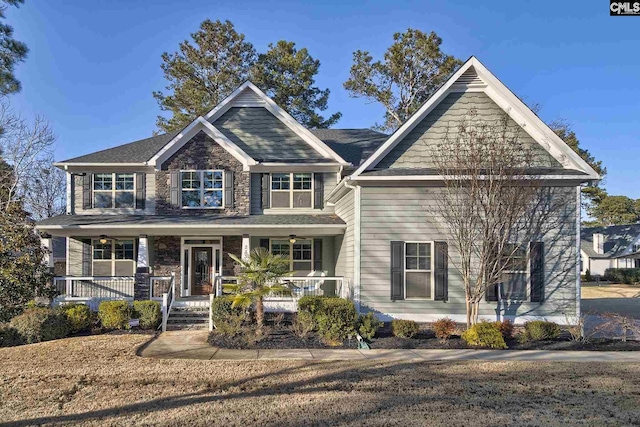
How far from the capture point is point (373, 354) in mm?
A: 10008

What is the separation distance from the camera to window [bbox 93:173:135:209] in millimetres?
16719

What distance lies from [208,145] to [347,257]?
6.64 metres

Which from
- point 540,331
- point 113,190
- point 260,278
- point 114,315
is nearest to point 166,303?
point 114,315

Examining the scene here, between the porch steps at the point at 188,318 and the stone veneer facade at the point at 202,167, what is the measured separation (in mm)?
3635

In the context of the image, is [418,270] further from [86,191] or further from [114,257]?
[86,191]

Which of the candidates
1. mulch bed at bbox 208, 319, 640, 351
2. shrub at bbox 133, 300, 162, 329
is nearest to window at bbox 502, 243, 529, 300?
mulch bed at bbox 208, 319, 640, 351

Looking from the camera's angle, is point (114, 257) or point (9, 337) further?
point (114, 257)

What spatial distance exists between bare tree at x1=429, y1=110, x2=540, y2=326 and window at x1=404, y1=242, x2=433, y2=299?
62cm

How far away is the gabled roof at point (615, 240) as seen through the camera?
143ft

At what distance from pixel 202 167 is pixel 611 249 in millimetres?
43344

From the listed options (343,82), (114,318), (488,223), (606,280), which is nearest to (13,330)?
(114,318)

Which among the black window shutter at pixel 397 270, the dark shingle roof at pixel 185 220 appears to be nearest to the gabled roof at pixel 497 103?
the black window shutter at pixel 397 270

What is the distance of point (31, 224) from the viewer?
47.9 feet

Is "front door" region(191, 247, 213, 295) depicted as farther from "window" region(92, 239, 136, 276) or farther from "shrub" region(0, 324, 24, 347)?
"shrub" region(0, 324, 24, 347)
